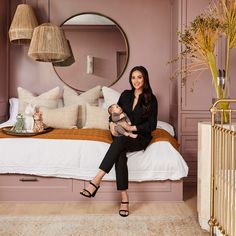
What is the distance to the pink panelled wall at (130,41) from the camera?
4348mm

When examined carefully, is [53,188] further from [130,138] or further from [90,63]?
[90,63]

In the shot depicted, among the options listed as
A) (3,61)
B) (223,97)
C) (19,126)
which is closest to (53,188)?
(19,126)

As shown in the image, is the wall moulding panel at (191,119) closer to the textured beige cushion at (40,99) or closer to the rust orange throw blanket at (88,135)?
the rust orange throw blanket at (88,135)

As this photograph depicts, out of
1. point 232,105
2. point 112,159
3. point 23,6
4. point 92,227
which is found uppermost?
point 23,6

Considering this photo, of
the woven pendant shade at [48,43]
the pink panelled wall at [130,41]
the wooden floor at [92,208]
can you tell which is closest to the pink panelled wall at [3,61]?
the pink panelled wall at [130,41]

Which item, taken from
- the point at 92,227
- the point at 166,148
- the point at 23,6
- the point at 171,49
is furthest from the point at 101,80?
the point at 92,227

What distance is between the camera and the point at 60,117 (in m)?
3.67

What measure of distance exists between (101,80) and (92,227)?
2.24 meters

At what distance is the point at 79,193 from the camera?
3.14m

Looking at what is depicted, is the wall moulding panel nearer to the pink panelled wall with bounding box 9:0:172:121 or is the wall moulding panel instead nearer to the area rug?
the pink panelled wall with bounding box 9:0:172:121

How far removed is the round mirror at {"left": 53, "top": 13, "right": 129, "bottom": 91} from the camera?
433 cm

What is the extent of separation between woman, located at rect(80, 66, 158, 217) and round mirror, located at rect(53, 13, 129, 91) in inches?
44.2

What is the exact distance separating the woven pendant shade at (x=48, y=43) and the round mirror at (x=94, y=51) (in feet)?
0.96

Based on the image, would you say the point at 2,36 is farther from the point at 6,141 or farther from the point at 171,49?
the point at 171,49
